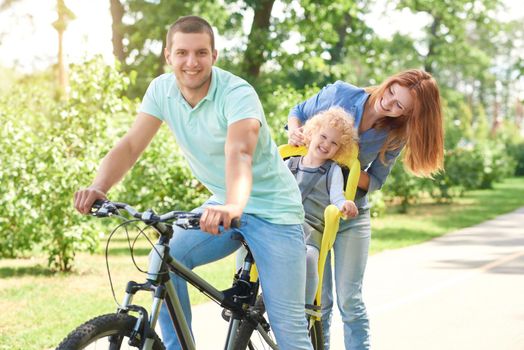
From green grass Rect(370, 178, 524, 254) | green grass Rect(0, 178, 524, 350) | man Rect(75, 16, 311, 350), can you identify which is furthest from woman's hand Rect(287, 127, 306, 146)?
green grass Rect(370, 178, 524, 254)

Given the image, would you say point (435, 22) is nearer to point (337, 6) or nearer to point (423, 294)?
point (337, 6)

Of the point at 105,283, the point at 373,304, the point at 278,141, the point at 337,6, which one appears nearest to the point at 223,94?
the point at 373,304

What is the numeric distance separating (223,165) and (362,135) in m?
1.49

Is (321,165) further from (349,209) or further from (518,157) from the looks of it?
(518,157)

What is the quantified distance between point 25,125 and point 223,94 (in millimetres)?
6992

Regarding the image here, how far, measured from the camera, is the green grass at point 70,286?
709 cm

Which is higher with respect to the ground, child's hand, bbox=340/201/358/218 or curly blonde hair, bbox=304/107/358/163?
curly blonde hair, bbox=304/107/358/163

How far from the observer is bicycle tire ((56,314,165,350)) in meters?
3.20

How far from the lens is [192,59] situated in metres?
3.57

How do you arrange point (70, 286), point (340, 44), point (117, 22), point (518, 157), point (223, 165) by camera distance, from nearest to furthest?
point (223, 165) < point (70, 286) < point (340, 44) < point (117, 22) < point (518, 157)

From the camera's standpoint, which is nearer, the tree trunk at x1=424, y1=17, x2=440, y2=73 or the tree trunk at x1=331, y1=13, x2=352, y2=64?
the tree trunk at x1=331, y1=13, x2=352, y2=64

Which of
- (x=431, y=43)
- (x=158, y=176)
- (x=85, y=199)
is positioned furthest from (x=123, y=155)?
(x=431, y=43)

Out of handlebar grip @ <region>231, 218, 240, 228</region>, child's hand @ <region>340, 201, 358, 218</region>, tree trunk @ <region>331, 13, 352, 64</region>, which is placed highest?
tree trunk @ <region>331, 13, 352, 64</region>

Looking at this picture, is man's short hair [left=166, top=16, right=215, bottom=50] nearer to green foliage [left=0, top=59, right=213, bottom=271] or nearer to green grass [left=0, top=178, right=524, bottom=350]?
green grass [left=0, top=178, right=524, bottom=350]
